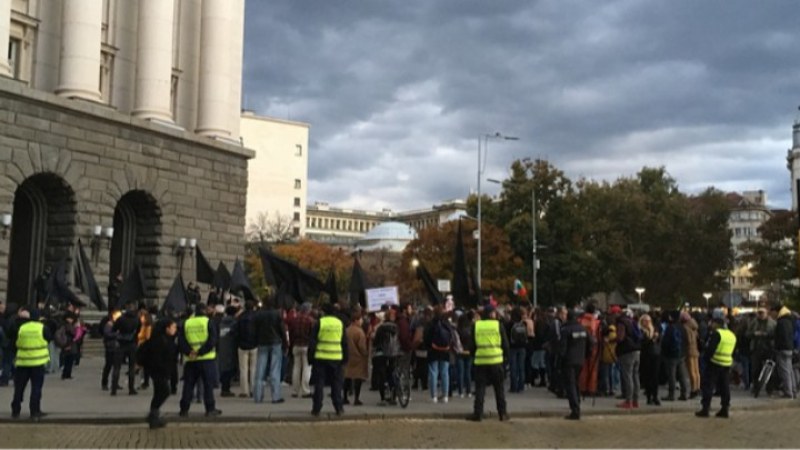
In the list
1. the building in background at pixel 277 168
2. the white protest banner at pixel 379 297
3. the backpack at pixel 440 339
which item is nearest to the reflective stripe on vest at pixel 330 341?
the backpack at pixel 440 339

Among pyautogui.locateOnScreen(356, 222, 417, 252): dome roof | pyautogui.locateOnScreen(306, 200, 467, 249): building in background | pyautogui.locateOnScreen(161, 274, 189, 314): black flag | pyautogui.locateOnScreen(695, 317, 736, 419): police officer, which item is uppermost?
pyautogui.locateOnScreen(306, 200, 467, 249): building in background

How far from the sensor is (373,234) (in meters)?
155

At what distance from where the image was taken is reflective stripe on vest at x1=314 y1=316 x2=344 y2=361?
15.2 metres

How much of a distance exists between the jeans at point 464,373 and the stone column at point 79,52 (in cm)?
1858

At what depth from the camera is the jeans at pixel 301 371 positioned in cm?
1817

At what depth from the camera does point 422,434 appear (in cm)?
1377

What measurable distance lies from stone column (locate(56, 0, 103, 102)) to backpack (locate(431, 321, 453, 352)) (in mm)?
19080

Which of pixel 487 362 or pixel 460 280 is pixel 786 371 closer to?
pixel 460 280

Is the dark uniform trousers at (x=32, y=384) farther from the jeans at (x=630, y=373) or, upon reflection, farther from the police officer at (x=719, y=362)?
the police officer at (x=719, y=362)

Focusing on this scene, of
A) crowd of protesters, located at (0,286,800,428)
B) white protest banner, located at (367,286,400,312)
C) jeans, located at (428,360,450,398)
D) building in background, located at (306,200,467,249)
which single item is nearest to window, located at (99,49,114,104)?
crowd of protesters, located at (0,286,800,428)

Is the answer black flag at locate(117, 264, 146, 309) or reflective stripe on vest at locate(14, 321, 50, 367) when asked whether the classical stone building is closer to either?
black flag at locate(117, 264, 146, 309)

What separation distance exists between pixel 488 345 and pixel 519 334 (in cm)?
492

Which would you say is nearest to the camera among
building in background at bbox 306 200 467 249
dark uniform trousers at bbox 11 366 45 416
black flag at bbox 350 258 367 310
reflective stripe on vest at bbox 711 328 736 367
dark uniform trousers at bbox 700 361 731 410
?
dark uniform trousers at bbox 11 366 45 416

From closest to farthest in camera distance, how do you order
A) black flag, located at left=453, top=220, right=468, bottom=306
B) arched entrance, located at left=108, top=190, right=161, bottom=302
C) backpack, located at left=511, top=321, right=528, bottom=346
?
backpack, located at left=511, top=321, right=528, bottom=346
black flag, located at left=453, top=220, right=468, bottom=306
arched entrance, located at left=108, top=190, right=161, bottom=302
